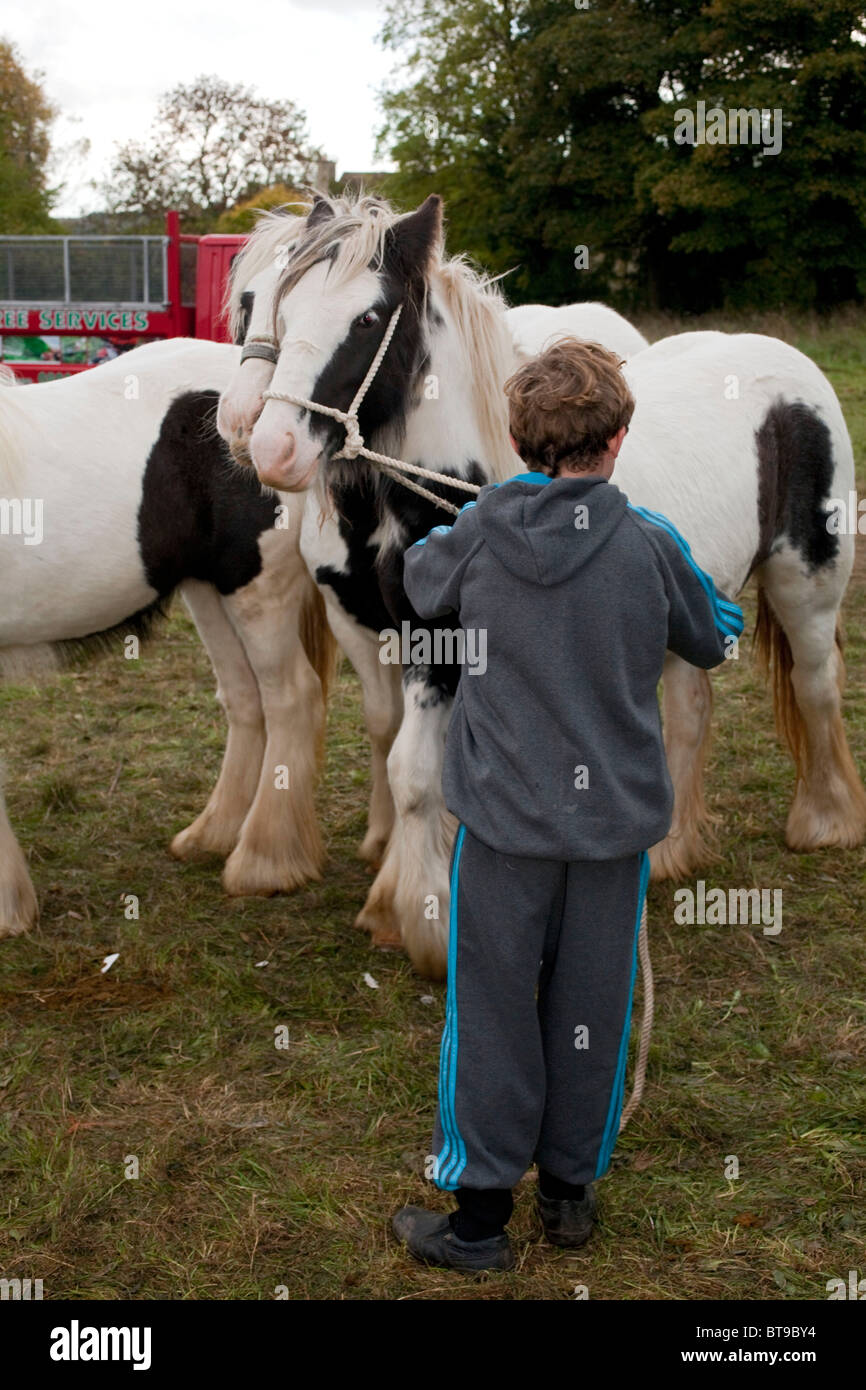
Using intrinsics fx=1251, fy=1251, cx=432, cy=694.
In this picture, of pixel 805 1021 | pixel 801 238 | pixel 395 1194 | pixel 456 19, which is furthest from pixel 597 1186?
pixel 456 19

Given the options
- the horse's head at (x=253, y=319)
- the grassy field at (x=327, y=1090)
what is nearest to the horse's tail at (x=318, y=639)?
the grassy field at (x=327, y=1090)

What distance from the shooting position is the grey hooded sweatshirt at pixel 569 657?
2.17 m

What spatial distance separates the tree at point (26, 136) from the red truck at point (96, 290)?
18069mm

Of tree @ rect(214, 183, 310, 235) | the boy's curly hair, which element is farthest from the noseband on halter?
tree @ rect(214, 183, 310, 235)

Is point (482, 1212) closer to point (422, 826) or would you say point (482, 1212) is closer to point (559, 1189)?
point (559, 1189)

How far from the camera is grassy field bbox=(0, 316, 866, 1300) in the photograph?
247cm

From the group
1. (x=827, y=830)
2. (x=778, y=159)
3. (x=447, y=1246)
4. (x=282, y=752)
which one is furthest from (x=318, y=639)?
(x=778, y=159)

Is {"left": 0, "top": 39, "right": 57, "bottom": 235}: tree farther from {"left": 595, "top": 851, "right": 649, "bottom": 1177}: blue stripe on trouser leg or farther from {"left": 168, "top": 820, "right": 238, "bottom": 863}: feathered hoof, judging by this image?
{"left": 595, "top": 851, "right": 649, "bottom": 1177}: blue stripe on trouser leg

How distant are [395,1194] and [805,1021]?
1.31m

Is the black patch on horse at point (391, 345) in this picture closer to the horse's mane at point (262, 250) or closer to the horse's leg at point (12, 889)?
the horse's mane at point (262, 250)

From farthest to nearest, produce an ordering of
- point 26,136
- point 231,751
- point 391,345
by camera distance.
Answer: point 26,136, point 231,751, point 391,345

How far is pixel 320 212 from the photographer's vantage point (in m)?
3.20

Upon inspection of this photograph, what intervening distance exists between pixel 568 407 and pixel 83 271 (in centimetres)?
1567

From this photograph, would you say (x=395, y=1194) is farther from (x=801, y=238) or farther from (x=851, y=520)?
(x=801, y=238)
